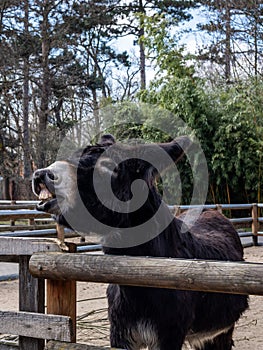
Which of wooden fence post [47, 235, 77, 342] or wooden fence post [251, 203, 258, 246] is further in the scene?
wooden fence post [251, 203, 258, 246]

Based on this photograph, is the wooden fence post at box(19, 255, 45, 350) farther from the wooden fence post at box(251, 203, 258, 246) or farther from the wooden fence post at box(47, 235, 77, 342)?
the wooden fence post at box(251, 203, 258, 246)

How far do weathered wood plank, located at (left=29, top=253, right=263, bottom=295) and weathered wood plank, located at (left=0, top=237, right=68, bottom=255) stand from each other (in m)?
0.06

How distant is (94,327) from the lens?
5.04 m

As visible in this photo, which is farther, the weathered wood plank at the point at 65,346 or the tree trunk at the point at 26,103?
the tree trunk at the point at 26,103

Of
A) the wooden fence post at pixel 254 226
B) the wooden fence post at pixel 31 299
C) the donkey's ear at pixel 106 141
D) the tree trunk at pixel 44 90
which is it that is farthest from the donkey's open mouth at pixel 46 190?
the tree trunk at pixel 44 90

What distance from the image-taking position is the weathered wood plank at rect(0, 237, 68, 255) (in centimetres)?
255

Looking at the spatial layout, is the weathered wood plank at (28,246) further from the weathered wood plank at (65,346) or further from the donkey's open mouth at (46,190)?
the weathered wood plank at (65,346)

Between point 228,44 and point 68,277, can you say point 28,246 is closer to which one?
point 68,277

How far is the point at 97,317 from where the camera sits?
17.9 feet

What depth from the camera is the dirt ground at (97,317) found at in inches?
184

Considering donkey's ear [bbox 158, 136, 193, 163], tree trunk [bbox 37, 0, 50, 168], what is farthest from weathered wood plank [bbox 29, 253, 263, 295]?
tree trunk [bbox 37, 0, 50, 168]

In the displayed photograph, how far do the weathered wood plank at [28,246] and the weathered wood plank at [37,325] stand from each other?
0.95 feet

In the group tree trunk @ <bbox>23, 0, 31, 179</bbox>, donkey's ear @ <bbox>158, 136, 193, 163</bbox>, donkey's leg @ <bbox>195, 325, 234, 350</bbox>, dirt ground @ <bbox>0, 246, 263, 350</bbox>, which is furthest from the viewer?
tree trunk @ <bbox>23, 0, 31, 179</bbox>

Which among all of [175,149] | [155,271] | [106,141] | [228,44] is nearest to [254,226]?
[228,44]
